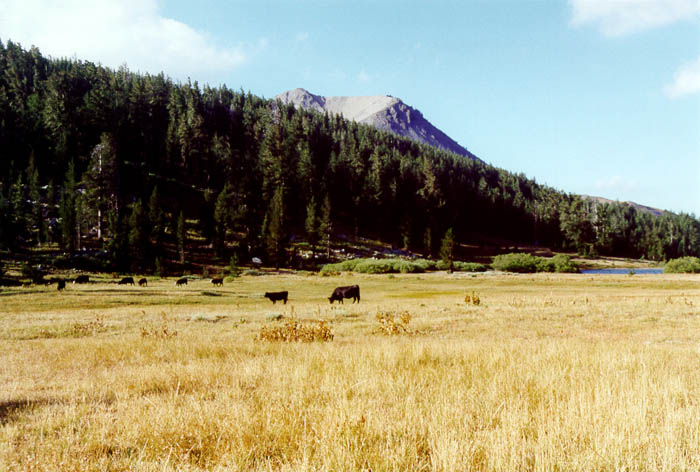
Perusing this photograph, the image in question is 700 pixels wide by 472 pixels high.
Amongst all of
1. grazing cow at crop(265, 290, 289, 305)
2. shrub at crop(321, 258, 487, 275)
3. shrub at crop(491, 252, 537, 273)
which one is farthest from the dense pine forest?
grazing cow at crop(265, 290, 289, 305)

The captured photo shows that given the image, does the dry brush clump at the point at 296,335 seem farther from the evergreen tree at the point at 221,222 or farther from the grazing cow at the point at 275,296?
the evergreen tree at the point at 221,222

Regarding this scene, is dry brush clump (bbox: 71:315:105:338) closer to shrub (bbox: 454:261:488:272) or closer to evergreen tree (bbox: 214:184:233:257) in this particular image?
evergreen tree (bbox: 214:184:233:257)

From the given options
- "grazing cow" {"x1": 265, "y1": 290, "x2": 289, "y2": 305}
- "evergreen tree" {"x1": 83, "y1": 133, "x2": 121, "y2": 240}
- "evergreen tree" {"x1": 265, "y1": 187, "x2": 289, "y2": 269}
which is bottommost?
"grazing cow" {"x1": 265, "y1": 290, "x2": 289, "y2": 305}

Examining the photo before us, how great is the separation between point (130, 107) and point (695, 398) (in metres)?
142

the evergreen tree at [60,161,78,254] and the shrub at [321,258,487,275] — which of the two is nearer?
the evergreen tree at [60,161,78,254]

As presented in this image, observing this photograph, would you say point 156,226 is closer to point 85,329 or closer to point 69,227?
point 69,227

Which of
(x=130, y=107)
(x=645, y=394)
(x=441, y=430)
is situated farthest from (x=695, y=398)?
(x=130, y=107)

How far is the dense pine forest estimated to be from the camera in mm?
76625

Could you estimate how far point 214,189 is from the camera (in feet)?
363

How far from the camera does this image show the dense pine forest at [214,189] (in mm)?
76625

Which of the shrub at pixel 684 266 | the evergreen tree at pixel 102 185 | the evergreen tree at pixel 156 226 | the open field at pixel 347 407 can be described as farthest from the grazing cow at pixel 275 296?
the shrub at pixel 684 266

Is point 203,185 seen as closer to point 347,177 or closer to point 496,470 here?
point 347,177

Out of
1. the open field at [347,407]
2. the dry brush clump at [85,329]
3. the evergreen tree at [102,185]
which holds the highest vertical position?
the evergreen tree at [102,185]

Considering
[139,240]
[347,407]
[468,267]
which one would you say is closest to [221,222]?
[139,240]
